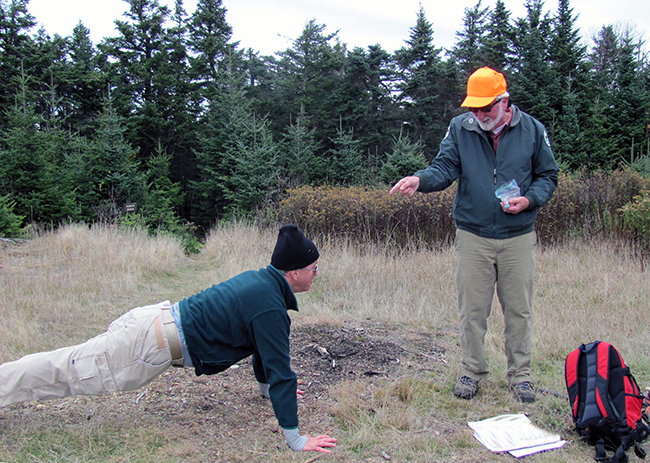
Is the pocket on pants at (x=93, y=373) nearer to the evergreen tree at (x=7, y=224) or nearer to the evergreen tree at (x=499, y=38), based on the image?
the evergreen tree at (x=7, y=224)

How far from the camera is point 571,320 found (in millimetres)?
4895

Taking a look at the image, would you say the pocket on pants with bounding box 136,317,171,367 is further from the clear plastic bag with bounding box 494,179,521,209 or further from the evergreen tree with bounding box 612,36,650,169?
the evergreen tree with bounding box 612,36,650,169

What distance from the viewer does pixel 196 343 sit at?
254cm

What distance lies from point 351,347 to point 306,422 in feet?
4.29

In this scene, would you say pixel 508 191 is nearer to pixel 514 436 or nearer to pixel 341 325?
pixel 514 436

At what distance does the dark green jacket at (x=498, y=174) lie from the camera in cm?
319

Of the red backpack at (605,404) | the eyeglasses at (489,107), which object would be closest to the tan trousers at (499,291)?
the red backpack at (605,404)

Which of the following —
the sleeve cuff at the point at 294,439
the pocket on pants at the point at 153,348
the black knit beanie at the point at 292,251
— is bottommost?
the sleeve cuff at the point at 294,439

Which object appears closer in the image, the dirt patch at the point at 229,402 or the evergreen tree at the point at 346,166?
the dirt patch at the point at 229,402

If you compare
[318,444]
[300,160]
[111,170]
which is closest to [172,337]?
[318,444]

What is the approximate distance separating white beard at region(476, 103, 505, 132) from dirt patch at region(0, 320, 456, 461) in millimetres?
1978

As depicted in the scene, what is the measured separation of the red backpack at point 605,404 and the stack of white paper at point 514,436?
8.2 inches

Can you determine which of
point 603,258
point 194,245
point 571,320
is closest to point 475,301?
point 571,320

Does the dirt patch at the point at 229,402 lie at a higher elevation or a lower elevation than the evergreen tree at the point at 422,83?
lower
